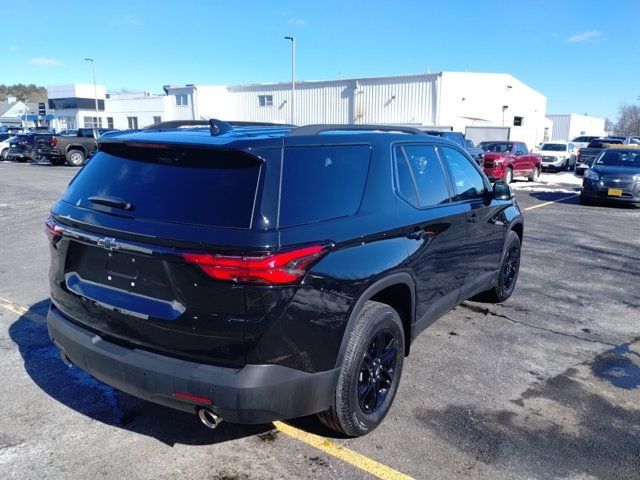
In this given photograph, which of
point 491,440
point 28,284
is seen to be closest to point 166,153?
point 491,440

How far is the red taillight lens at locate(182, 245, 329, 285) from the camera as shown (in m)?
2.44

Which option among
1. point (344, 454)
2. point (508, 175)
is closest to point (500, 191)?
point (344, 454)

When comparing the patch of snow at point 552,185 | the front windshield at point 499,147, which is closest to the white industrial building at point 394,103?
the patch of snow at point 552,185

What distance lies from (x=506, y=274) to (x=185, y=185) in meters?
4.26

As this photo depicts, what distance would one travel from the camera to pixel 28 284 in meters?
6.11

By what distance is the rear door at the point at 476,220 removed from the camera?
4512mm

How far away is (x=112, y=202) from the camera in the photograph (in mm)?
2850

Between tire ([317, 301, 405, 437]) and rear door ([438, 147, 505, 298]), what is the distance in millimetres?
1402

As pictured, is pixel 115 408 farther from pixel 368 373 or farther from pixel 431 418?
pixel 431 418

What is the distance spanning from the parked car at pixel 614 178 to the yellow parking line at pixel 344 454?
13589 mm

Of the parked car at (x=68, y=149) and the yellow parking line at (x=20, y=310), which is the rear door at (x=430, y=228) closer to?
the yellow parking line at (x=20, y=310)

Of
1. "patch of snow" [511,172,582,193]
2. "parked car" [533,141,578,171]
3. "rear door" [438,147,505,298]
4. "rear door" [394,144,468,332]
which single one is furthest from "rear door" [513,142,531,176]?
"rear door" [394,144,468,332]

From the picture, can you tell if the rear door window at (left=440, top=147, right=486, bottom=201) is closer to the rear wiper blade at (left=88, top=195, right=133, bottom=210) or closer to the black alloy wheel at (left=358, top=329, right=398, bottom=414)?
the black alloy wheel at (left=358, top=329, right=398, bottom=414)

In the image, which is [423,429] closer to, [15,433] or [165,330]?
[165,330]
